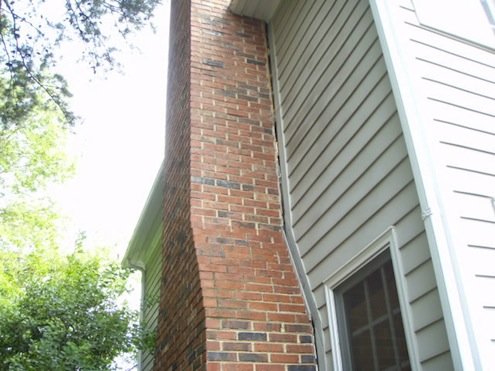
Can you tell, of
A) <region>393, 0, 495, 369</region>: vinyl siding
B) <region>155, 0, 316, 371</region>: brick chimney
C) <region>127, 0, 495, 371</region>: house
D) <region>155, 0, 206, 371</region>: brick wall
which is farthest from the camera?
<region>155, 0, 206, 371</region>: brick wall

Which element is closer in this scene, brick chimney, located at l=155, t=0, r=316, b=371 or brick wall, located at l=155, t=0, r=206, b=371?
brick chimney, located at l=155, t=0, r=316, b=371

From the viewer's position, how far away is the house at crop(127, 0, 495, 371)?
2.67 metres

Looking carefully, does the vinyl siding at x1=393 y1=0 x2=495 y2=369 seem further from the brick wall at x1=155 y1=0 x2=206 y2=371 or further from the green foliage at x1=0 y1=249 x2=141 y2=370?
the green foliage at x1=0 y1=249 x2=141 y2=370

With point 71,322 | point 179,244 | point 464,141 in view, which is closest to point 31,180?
point 71,322

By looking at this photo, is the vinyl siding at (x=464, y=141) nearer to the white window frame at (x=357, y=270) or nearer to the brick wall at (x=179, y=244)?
the white window frame at (x=357, y=270)

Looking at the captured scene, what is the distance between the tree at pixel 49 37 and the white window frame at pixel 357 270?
4665 mm

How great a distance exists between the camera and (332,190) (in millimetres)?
3688

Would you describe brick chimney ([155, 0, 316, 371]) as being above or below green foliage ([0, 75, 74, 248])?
below

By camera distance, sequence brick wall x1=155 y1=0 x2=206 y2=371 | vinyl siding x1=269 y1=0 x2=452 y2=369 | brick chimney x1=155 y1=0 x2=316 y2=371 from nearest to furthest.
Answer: vinyl siding x1=269 y1=0 x2=452 y2=369, brick chimney x1=155 y1=0 x2=316 y2=371, brick wall x1=155 y1=0 x2=206 y2=371

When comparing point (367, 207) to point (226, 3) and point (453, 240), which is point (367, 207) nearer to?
point (453, 240)

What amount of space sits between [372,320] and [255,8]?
350 centimetres

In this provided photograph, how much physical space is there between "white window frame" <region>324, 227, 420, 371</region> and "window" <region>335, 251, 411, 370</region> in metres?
0.03

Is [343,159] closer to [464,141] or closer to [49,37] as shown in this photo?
[464,141]

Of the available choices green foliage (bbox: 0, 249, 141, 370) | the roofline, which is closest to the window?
green foliage (bbox: 0, 249, 141, 370)
